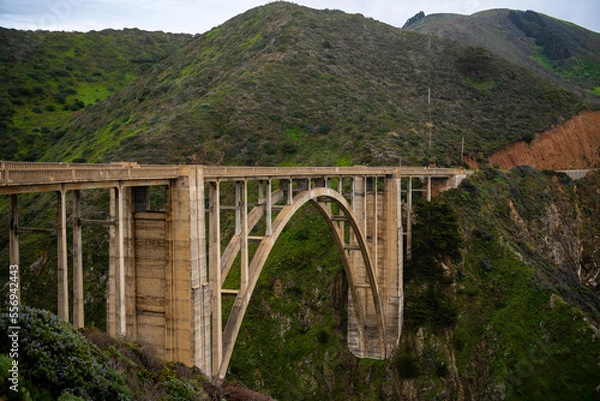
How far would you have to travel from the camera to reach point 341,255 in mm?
28766

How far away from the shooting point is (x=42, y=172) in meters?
9.98

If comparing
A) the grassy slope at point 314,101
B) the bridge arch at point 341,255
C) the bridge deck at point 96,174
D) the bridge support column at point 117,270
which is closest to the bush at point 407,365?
the bridge arch at point 341,255

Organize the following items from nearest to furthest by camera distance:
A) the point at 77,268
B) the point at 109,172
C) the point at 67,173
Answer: the point at 67,173 < the point at 77,268 < the point at 109,172

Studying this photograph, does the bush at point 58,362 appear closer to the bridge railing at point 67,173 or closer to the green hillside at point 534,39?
the bridge railing at point 67,173

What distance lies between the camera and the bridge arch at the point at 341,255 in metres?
17.5

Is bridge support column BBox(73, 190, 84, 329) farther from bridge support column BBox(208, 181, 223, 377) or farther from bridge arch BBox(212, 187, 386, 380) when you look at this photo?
bridge arch BBox(212, 187, 386, 380)

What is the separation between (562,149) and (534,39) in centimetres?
8766

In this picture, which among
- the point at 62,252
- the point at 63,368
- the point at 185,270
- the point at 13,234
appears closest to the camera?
the point at 63,368

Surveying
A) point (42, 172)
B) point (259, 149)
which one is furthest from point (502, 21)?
point (42, 172)

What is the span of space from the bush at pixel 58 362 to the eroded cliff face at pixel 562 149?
2017 inches

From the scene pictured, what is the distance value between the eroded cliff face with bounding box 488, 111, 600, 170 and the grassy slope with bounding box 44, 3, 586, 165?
4.52ft

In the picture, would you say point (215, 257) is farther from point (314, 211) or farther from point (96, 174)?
point (314, 211)

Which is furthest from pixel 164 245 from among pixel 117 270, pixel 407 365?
pixel 407 365

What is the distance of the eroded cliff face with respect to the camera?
57969 millimetres
